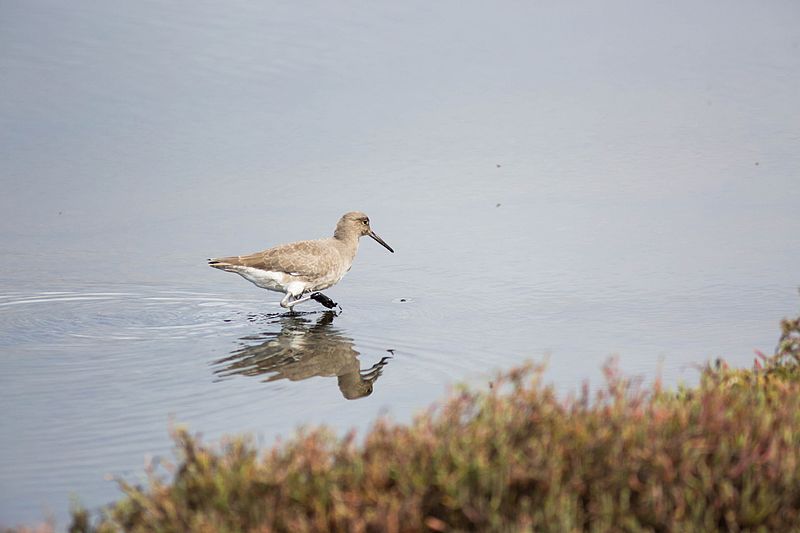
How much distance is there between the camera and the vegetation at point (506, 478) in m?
5.45

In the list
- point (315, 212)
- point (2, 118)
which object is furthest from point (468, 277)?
point (2, 118)

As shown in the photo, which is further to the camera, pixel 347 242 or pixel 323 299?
pixel 347 242

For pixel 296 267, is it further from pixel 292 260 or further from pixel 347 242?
pixel 347 242

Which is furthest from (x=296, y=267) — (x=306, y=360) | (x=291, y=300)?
(x=306, y=360)

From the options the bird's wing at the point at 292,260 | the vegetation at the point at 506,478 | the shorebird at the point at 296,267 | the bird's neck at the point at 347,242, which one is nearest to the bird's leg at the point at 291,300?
the shorebird at the point at 296,267

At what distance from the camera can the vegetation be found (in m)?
5.45

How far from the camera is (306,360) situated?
1105 centimetres

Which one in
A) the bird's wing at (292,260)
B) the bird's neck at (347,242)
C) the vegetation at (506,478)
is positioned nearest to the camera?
the vegetation at (506,478)

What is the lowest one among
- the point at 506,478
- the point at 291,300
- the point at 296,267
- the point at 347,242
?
the point at 506,478

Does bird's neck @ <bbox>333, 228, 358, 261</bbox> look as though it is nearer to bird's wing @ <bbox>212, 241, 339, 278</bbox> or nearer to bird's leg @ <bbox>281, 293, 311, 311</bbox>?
bird's wing @ <bbox>212, 241, 339, 278</bbox>

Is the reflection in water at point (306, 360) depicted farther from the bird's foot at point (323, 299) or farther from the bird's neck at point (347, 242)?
the bird's neck at point (347, 242)

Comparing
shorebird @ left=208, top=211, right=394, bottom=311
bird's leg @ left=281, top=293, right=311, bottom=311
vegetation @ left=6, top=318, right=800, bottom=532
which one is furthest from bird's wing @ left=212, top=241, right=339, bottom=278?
vegetation @ left=6, top=318, right=800, bottom=532

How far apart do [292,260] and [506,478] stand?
840cm

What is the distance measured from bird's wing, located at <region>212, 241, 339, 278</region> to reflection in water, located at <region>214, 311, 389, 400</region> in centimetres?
120
